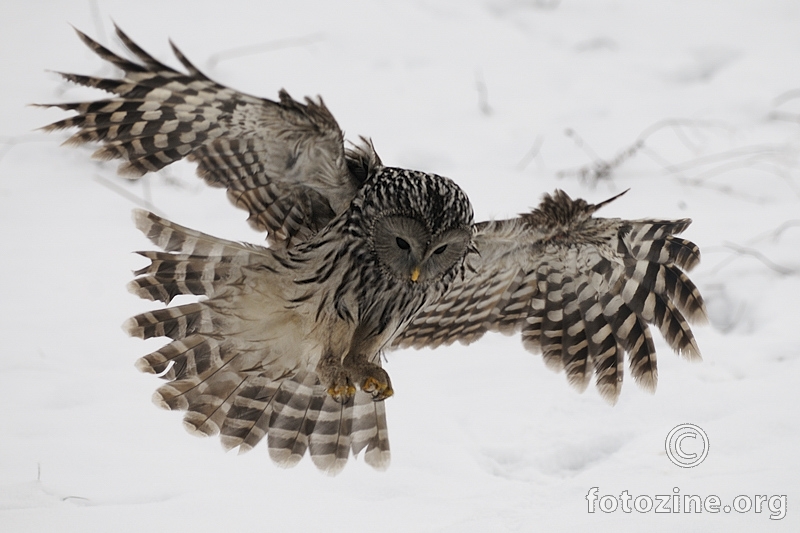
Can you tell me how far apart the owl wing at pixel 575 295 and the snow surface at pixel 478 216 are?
286mm

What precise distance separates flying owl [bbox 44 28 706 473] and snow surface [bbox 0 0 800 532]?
26 centimetres

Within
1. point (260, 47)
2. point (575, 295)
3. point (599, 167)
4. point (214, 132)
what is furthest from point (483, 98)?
point (214, 132)

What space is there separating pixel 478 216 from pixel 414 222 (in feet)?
6.63

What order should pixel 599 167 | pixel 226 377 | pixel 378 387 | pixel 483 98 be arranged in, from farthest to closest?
pixel 483 98 → pixel 599 167 → pixel 226 377 → pixel 378 387

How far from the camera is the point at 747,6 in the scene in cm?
756

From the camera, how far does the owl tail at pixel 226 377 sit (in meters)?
3.47

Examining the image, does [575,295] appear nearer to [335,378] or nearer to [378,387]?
[378,387]

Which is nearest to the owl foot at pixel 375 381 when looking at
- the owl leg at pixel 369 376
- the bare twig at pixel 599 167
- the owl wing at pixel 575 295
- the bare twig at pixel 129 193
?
the owl leg at pixel 369 376

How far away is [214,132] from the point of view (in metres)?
3.25

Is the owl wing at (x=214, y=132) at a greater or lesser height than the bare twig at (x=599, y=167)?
lesser

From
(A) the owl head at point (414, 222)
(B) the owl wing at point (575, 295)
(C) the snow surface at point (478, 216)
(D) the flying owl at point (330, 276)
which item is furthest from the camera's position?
(B) the owl wing at point (575, 295)

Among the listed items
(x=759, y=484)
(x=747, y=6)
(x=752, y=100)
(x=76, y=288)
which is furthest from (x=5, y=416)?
(x=747, y=6)

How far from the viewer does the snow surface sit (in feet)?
11.6

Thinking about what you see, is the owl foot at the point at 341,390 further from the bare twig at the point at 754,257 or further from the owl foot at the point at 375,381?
the bare twig at the point at 754,257
